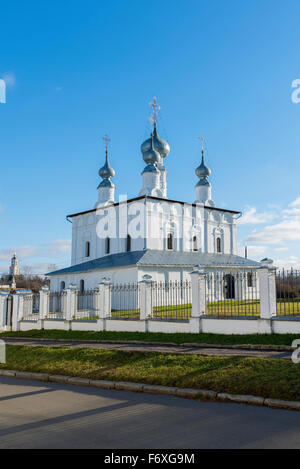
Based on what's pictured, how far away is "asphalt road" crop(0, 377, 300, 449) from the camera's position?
4.21 m

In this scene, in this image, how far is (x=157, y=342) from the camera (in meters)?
11.1

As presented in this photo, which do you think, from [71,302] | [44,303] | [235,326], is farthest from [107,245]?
[235,326]

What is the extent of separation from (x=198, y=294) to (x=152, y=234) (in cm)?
1795

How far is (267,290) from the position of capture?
409 inches

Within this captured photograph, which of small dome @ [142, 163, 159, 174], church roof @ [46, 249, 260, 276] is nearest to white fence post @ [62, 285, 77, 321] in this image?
church roof @ [46, 249, 260, 276]

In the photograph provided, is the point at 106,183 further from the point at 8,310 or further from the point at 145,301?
the point at 145,301

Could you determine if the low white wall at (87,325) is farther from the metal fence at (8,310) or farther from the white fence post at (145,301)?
the metal fence at (8,310)

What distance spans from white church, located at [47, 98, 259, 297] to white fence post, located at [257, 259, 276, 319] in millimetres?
14631

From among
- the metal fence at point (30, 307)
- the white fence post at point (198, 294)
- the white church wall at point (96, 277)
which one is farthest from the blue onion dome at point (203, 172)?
the white fence post at point (198, 294)

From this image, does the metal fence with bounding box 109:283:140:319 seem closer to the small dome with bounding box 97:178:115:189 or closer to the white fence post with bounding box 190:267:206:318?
the white fence post with bounding box 190:267:206:318

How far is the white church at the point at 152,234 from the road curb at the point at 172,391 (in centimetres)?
1655
